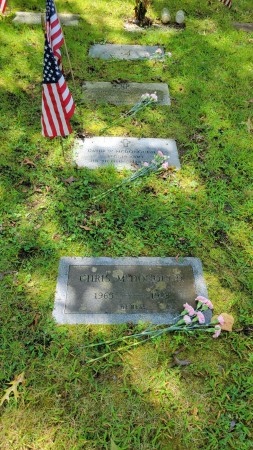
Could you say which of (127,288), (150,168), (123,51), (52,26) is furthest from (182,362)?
(123,51)

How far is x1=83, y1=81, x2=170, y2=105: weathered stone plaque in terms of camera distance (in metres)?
5.14

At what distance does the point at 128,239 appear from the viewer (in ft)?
11.5

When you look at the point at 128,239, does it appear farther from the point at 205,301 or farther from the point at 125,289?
the point at 205,301

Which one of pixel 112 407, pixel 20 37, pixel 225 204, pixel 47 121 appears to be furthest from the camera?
pixel 20 37

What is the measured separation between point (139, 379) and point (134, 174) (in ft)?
7.42

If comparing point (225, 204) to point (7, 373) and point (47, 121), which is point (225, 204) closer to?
point (47, 121)

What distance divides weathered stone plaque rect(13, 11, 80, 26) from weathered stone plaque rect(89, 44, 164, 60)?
1.08 metres

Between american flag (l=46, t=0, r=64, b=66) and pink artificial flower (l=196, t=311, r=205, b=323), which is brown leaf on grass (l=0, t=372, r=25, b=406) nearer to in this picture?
pink artificial flower (l=196, t=311, r=205, b=323)

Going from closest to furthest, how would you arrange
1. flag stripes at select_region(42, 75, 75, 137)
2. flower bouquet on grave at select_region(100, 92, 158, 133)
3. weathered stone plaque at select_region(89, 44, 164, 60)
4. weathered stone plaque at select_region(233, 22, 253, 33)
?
flag stripes at select_region(42, 75, 75, 137), flower bouquet on grave at select_region(100, 92, 158, 133), weathered stone plaque at select_region(89, 44, 164, 60), weathered stone plaque at select_region(233, 22, 253, 33)

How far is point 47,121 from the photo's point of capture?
363cm

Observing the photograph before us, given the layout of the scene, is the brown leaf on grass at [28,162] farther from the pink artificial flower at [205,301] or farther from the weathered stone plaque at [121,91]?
the pink artificial flower at [205,301]

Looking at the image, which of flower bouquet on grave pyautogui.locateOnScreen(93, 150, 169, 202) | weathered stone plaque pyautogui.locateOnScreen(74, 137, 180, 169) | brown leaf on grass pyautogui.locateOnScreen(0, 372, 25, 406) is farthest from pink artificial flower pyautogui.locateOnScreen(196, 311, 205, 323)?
weathered stone plaque pyautogui.locateOnScreen(74, 137, 180, 169)

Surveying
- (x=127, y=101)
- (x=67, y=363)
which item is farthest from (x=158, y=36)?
(x=67, y=363)

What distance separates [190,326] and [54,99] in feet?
8.15
